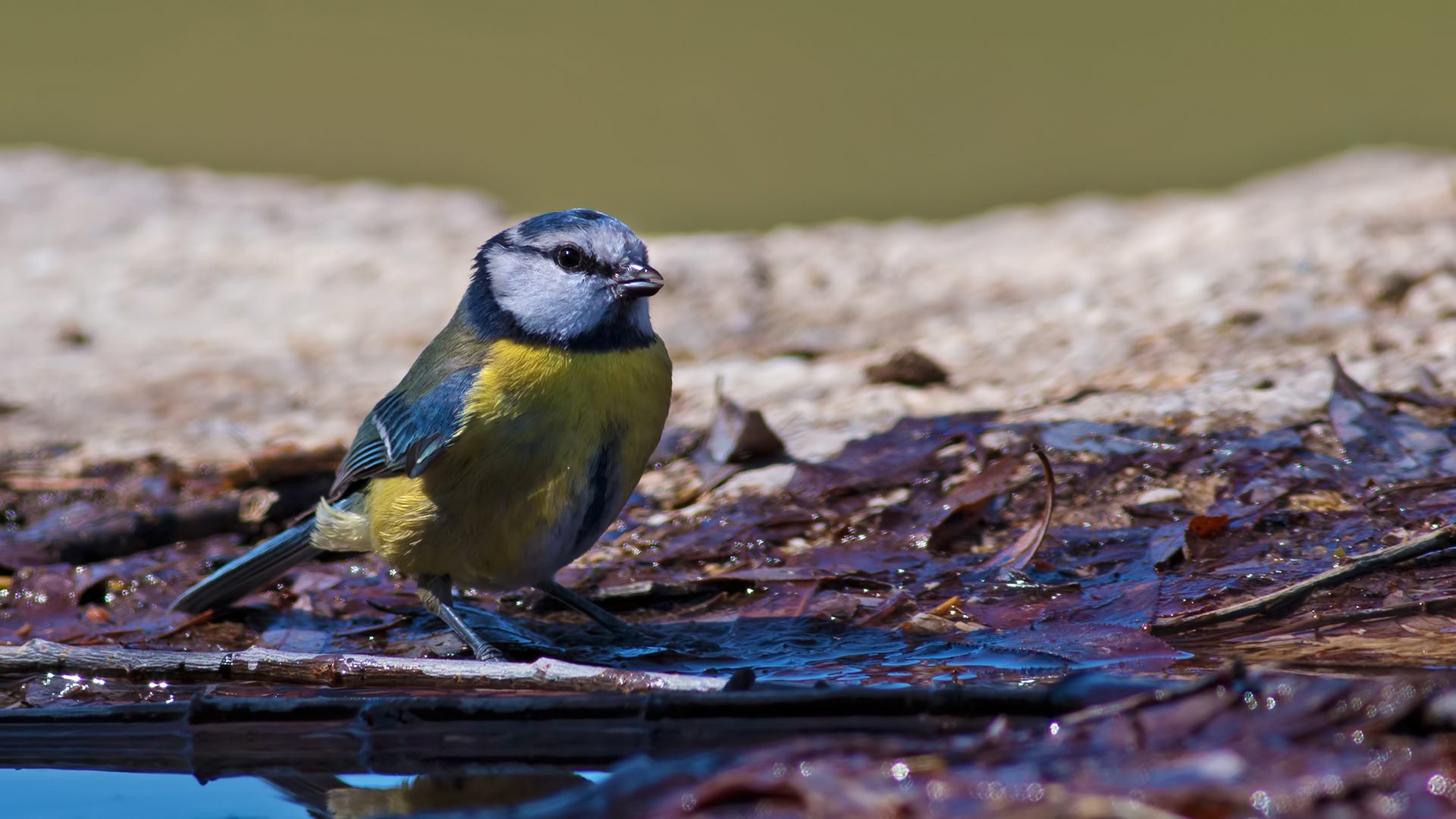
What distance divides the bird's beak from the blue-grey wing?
0.45m

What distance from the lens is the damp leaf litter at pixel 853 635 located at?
1.87 meters

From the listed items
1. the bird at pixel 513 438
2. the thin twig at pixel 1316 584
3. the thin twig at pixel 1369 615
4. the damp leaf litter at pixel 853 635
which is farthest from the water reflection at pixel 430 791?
the thin twig at pixel 1369 615

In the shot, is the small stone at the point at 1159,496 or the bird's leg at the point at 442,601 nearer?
the bird's leg at the point at 442,601

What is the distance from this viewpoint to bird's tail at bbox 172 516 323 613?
3621 mm

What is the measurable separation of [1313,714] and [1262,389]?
2381mm

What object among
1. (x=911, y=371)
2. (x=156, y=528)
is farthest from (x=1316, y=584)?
(x=156, y=528)

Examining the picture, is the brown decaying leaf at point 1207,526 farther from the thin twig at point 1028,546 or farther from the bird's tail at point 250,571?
the bird's tail at point 250,571

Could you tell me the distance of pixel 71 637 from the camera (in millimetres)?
3512

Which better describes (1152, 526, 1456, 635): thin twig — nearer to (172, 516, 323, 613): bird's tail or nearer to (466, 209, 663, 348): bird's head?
(466, 209, 663, 348): bird's head

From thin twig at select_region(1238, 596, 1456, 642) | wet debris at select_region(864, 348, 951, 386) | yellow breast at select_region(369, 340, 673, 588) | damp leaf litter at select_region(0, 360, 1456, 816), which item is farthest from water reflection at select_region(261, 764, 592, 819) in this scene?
wet debris at select_region(864, 348, 951, 386)

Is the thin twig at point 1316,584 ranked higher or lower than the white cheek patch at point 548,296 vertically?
lower

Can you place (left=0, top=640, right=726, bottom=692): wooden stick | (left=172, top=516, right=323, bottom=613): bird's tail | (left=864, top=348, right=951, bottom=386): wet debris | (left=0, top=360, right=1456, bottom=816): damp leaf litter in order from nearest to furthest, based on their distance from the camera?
1. (left=0, top=360, right=1456, bottom=816): damp leaf litter
2. (left=0, top=640, right=726, bottom=692): wooden stick
3. (left=172, top=516, right=323, bottom=613): bird's tail
4. (left=864, top=348, right=951, bottom=386): wet debris

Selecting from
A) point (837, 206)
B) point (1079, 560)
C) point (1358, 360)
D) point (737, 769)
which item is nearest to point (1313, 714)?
point (737, 769)

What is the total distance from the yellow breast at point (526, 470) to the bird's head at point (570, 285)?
0.09 meters
